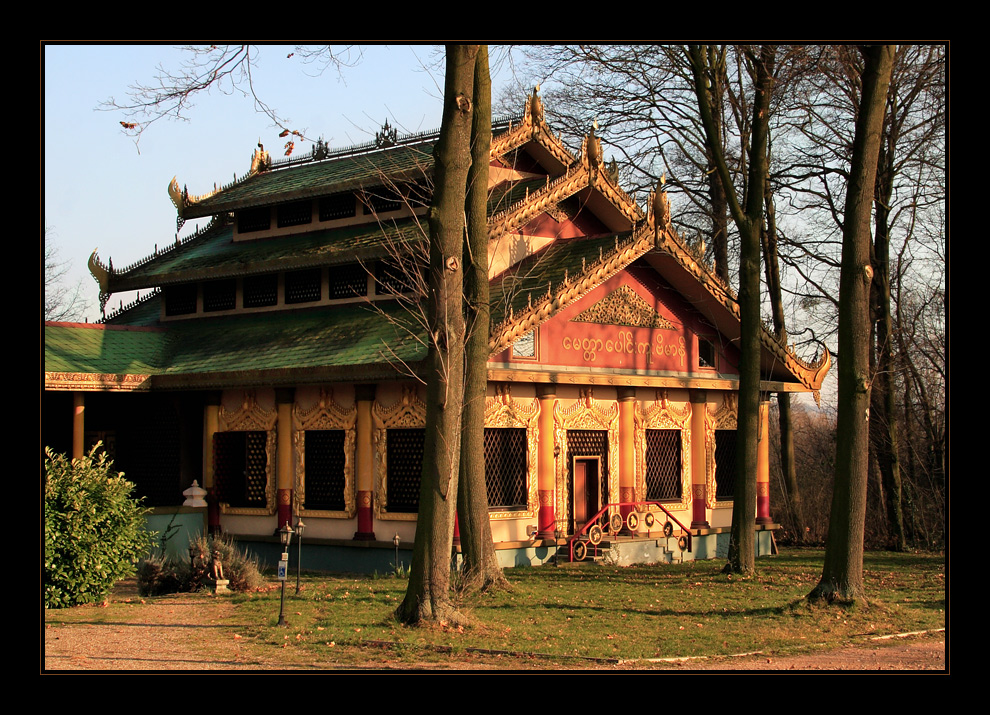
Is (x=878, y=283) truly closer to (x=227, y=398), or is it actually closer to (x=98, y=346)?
(x=227, y=398)

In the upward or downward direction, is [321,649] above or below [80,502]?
below

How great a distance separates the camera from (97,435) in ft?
89.2

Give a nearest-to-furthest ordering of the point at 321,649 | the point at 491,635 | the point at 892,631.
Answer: the point at 321,649 < the point at 491,635 < the point at 892,631

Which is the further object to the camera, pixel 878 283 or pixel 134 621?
pixel 878 283

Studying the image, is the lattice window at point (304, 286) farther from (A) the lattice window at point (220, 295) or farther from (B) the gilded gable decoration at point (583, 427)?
(B) the gilded gable decoration at point (583, 427)

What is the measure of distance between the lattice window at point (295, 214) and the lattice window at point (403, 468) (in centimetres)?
736

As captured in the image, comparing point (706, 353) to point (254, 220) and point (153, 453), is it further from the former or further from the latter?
point (153, 453)

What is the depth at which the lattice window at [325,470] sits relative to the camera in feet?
76.5

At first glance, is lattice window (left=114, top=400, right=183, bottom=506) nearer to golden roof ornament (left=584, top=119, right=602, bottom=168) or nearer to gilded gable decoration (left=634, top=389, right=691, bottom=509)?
gilded gable decoration (left=634, top=389, right=691, bottom=509)

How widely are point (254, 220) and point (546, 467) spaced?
35.6ft

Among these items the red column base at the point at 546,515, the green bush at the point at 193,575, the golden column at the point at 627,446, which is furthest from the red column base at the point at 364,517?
the golden column at the point at 627,446

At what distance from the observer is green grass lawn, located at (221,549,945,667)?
41.7 feet

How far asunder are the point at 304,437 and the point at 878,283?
1705cm

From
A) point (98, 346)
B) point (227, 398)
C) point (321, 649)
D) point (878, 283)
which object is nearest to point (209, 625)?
point (321, 649)
